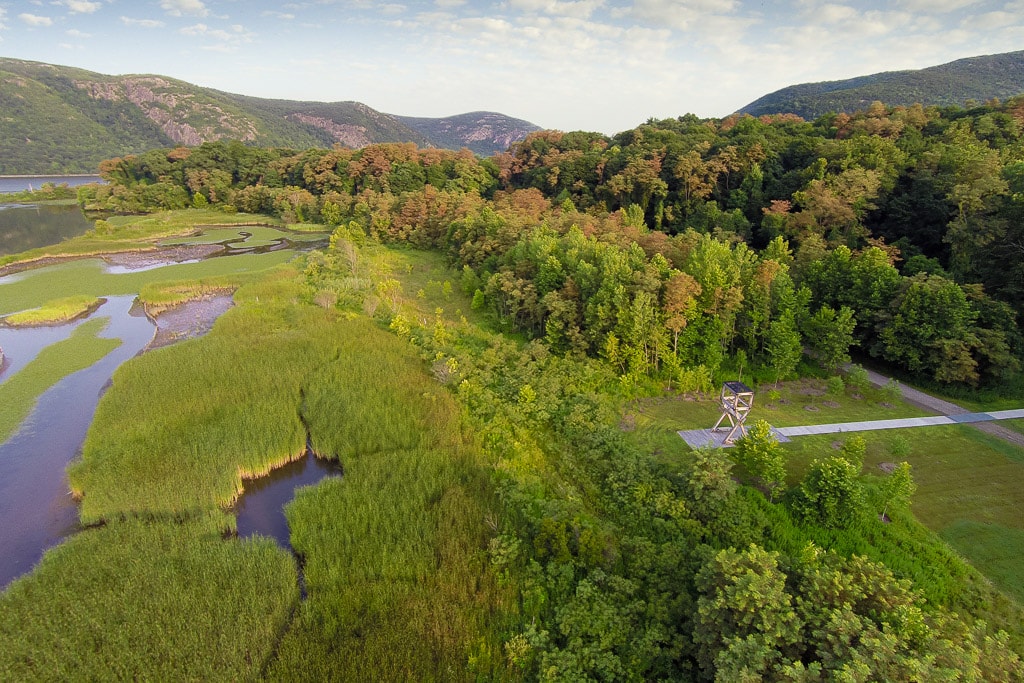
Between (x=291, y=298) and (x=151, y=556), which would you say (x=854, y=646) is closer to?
(x=151, y=556)

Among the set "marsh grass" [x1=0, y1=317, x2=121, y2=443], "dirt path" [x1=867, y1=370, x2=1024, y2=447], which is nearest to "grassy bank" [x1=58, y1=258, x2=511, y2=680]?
"marsh grass" [x1=0, y1=317, x2=121, y2=443]

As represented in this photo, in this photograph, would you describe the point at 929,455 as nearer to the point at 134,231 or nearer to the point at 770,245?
the point at 770,245

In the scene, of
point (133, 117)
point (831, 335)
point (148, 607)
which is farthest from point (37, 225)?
point (133, 117)

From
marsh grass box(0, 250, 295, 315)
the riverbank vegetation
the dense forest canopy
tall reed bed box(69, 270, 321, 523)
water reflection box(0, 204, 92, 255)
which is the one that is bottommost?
water reflection box(0, 204, 92, 255)

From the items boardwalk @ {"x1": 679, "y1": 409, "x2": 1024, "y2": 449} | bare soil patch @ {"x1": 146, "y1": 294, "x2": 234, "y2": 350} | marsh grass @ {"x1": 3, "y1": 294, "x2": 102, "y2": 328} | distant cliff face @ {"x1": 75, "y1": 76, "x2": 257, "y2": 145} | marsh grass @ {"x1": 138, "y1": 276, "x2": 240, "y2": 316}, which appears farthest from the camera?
distant cliff face @ {"x1": 75, "y1": 76, "x2": 257, "y2": 145}

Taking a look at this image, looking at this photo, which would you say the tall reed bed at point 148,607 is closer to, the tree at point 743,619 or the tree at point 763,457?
the tree at point 743,619

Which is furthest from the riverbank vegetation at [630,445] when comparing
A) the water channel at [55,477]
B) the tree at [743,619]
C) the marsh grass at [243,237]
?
the marsh grass at [243,237]

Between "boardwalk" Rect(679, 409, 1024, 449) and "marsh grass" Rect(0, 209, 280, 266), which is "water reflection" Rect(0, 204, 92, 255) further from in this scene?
"boardwalk" Rect(679, 409, 1024, 449)
